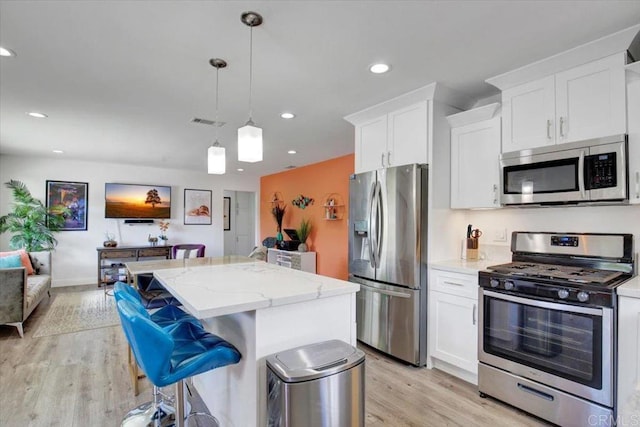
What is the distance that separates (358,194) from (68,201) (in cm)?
576

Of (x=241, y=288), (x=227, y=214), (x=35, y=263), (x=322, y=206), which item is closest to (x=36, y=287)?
(x=35, y=263)

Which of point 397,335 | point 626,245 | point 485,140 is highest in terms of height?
point 485,140

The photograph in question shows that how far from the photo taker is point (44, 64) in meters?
2.40

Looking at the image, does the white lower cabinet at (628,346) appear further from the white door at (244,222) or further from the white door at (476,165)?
the white door at (244,222)

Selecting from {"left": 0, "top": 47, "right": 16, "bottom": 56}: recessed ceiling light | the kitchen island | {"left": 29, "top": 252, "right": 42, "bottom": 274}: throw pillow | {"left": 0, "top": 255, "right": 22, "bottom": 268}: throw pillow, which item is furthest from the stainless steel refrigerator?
{"left": 29, "top": 252, "right": 42, "bottom": 274}: throw pillow

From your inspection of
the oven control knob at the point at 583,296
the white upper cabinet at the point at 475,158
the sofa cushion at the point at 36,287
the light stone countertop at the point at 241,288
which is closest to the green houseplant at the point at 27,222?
the sofa cushion at the point at 36,287

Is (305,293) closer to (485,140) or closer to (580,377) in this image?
(580,377)

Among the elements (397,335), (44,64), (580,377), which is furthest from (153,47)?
(580,377)

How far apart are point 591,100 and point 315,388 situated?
8.13 feet

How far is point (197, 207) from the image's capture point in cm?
750

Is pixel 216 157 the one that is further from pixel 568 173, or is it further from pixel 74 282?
pixel 74 282

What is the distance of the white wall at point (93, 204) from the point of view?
19.1ft

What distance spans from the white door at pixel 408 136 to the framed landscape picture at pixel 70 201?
599 cm

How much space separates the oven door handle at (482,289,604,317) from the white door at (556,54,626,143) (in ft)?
3.68
